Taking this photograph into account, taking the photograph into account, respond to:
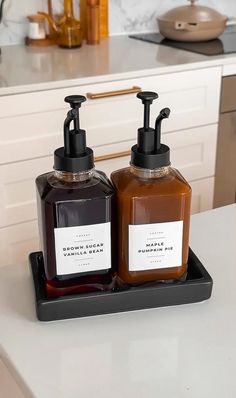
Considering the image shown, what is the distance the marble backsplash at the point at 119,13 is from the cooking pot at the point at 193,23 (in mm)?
212

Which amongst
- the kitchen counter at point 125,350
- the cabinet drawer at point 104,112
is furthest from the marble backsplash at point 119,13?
the kitchen counter at point 125,350

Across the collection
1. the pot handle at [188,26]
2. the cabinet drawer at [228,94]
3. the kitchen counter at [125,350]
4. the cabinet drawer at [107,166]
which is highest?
the pot handle at [188,26]

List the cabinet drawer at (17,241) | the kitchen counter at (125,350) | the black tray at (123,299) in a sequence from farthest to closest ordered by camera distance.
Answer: the cabinet drawer at (17,241), the black tray at (123,299), the kitchen counter at (125,350)

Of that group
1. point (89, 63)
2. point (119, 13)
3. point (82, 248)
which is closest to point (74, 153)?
point (82, 248)

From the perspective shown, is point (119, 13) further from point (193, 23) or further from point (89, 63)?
point (89, 63)

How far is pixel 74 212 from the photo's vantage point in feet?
2.48

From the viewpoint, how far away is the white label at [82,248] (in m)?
0.77

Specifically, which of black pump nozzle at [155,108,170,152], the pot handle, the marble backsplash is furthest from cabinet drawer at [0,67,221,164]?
black pump nozzle at [155,108,170,152]

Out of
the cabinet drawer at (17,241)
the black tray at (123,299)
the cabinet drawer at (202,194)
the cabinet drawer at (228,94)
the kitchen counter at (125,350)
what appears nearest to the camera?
the kitchen counter at (125,350)

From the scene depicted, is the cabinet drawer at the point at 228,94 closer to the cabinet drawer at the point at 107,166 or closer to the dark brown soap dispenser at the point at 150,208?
the cabinet drawer at the point at 107,166

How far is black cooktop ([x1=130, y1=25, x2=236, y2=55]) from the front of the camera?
7.44 feet

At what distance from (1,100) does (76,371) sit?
1.22m

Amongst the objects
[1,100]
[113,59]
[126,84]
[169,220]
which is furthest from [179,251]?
[113,59]

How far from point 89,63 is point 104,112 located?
0.21 meters
